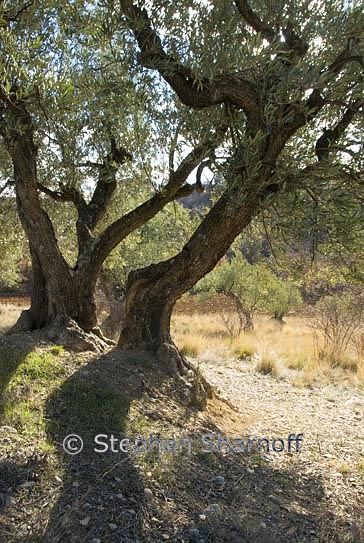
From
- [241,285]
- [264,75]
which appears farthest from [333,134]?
[241,285]

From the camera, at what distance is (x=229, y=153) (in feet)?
19.8

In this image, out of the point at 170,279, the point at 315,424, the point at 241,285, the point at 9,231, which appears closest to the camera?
the point at 170,279

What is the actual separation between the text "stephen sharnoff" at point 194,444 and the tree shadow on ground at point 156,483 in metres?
0.06

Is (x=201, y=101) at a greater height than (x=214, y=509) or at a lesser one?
greater

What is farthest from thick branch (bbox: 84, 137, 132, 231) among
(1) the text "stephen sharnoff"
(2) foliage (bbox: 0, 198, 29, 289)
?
(1) the text "stephen sharnoff"

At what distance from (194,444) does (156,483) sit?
1045 millimetres

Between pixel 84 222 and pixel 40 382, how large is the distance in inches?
143

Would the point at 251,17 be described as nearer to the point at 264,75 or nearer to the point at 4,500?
the point at 264,75

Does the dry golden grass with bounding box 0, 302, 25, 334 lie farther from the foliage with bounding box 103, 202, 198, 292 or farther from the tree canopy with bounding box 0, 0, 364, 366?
the tree canopy with bounding box 0, 0, 364, 366

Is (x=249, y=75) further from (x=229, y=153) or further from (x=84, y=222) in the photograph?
(x=84, y=222)

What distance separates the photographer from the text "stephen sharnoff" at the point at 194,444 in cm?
440

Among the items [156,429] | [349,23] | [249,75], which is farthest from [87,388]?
[349,23]

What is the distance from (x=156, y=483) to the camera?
13.0ft

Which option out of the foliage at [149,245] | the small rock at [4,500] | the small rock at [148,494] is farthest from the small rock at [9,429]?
the foliage at [149,245]
